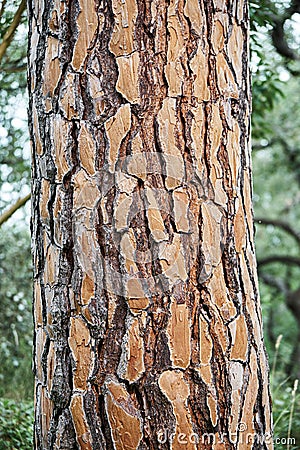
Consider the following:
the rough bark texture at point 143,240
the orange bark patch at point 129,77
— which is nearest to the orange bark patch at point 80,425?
the rough bark texture at point 143,240

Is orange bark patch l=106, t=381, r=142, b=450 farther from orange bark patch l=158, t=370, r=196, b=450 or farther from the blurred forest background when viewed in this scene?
the blurred forest background

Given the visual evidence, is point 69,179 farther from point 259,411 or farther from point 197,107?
point 259,411

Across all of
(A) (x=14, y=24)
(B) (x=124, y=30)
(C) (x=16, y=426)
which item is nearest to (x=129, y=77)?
(B) (x=124, y=30)

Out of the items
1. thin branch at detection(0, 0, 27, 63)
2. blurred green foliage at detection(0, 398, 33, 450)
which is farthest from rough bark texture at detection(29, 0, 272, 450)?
blurred green foliage at detection(0, 398, 33, 450)

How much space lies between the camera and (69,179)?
1.25 metres

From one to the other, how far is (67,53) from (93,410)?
77 cm

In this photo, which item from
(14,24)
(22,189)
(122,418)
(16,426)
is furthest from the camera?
(22,189)

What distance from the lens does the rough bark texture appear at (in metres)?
1.19

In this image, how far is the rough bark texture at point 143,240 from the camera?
3.90ft

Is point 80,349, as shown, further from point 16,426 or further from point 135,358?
point 16,426

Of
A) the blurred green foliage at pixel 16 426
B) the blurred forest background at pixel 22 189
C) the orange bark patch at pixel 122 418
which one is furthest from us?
the blurred forest background at pixel 22 189

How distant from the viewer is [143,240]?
121 centimetres

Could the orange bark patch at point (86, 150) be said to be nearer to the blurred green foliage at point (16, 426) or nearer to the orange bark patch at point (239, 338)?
the orange bark patch at point (239, 338)

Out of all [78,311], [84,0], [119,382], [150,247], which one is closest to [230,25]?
[84,0]
